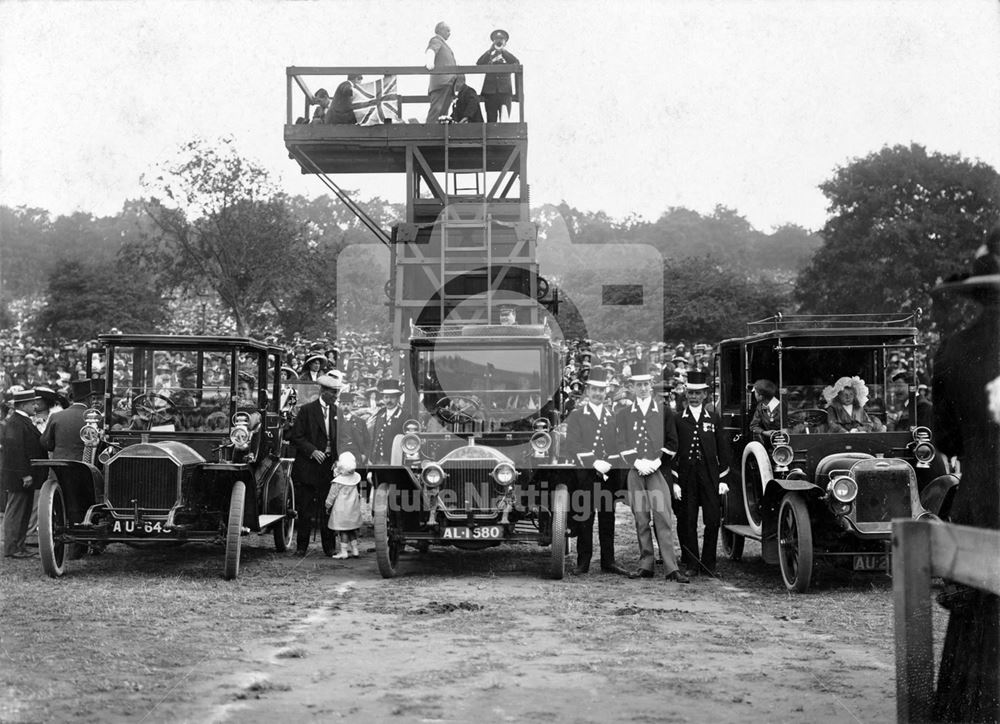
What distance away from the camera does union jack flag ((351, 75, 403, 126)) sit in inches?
571

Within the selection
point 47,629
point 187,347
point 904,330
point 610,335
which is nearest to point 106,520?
point 187,347

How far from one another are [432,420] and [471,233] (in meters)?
3.56

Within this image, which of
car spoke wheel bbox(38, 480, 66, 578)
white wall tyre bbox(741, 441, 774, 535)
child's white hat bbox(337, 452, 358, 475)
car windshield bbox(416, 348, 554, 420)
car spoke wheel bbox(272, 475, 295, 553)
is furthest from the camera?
car spoke wheel bbox(272, 475, 295, 553)

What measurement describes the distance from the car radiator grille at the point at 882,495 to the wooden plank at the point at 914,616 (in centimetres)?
532

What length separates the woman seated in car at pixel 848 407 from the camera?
10391 mm

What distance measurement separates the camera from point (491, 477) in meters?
10.0

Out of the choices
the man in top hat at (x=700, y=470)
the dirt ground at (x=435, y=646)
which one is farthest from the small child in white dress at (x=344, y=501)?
the man in top hat at (x=700, y=470)

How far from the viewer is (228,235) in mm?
24109

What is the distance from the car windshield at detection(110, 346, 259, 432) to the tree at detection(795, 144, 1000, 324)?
2747 cm

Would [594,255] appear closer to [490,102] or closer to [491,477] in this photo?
[490,102]

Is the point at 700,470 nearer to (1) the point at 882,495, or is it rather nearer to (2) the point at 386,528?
(1) the point at 882,495

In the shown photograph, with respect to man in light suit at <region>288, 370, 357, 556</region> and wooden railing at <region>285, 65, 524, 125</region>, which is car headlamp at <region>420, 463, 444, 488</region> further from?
wooden railing at <region>285, 65, 524, 125</region>

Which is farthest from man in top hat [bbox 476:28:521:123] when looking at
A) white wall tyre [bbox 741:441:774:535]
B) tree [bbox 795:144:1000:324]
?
tree [bbox 795:144:1000:324]

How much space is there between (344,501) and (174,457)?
2.08 metres
